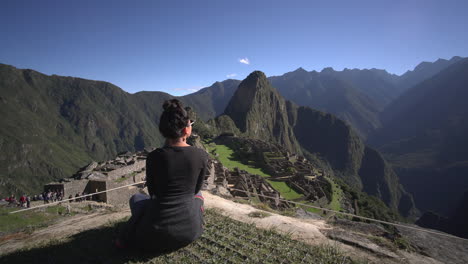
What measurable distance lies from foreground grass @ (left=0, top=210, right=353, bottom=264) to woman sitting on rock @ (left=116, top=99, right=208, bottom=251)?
180 mm

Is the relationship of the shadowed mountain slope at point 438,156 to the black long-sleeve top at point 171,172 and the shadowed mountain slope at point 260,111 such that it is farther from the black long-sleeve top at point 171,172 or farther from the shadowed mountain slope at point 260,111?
the black long-sleeve top at point 171,172

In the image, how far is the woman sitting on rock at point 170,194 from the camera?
2.40 m

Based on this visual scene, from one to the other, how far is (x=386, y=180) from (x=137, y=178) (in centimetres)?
14512

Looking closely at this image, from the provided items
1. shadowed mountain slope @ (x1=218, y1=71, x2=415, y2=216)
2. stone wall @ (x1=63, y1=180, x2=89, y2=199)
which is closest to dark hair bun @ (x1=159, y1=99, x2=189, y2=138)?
stone wall @ (x1=63, y1=180, x2=89, y2=199)

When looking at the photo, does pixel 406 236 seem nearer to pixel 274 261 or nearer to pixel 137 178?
pixel 274 261

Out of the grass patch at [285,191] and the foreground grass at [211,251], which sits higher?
the foreground grass at [211,251]

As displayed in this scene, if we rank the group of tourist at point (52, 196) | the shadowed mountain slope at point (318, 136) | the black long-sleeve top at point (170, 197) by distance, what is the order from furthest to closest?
the shadowed mountain slope at point (318, 136), the group of tourist at point (52, 196), the black long-sleeve top at point (170, 197)

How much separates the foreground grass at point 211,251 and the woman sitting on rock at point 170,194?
18 centimetres

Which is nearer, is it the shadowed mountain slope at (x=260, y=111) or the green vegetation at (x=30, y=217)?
the green vegetation at (x=30, y=217)

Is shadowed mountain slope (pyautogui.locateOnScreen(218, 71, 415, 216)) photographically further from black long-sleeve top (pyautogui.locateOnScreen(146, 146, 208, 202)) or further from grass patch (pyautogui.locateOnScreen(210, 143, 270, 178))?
black long-sleeve top (pyautogui.locateOnScreen(146, 146, 208, 202))

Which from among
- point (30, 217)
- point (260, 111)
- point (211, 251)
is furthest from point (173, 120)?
point (260, 111)

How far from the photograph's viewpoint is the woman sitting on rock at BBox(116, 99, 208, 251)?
2.40 metres

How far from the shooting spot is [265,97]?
5999 inches

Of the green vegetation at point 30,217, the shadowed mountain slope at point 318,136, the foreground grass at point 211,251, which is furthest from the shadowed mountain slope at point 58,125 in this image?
the foreground grass at point 211,251
